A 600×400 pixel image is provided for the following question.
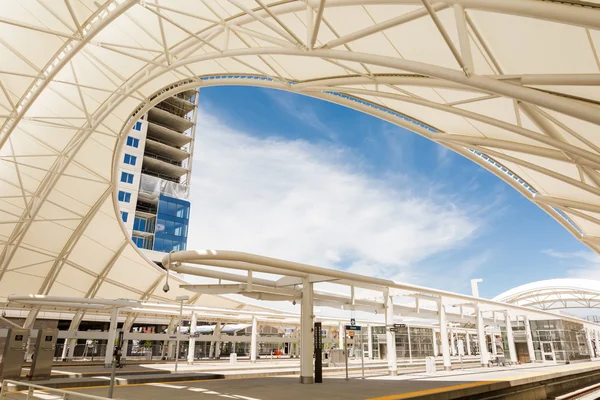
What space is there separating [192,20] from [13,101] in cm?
1136

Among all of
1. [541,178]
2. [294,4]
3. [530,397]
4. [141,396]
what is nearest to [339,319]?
[530,397]

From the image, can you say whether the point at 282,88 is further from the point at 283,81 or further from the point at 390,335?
the point at 390,335

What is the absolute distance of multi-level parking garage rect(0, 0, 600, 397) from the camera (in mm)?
10266

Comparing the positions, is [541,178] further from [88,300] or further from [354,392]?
[88,300]

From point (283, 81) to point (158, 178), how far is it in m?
59.2

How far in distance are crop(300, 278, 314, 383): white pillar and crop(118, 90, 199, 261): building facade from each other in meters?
50.4

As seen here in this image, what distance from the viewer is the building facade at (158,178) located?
67.2 meters

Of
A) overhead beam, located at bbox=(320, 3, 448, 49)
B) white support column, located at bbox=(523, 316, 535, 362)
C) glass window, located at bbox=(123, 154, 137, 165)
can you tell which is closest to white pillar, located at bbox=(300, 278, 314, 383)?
overhead beam, located at bbox=(320, 3, 448, 49)

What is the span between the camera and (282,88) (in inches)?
730

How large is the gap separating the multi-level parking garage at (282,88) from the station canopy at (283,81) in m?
0.06

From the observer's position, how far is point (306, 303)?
Answer: 19.4 m

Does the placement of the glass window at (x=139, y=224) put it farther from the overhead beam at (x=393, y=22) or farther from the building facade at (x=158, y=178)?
the overhead beam at (x=393, y=22)

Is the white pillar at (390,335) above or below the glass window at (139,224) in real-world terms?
below

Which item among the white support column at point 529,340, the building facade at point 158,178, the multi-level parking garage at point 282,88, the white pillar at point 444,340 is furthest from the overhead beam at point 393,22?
the building facade at point 158,178
